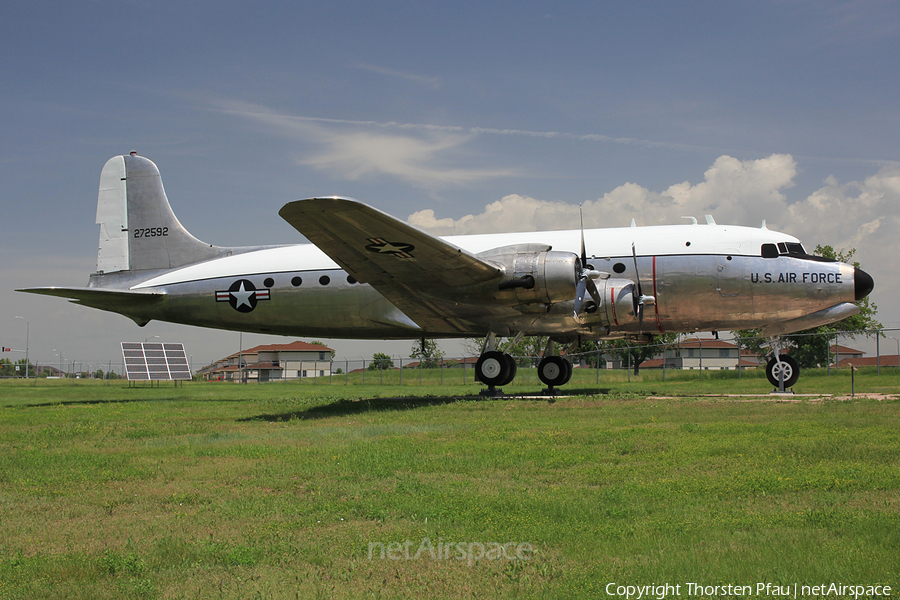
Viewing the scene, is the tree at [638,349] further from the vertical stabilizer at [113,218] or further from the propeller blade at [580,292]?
the vertical stabilizer at [113,218]

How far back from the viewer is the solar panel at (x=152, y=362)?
112 feet

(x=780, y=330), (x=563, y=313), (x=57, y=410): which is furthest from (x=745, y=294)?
(x=57, y=410)

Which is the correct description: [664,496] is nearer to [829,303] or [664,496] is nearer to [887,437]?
[887,437]

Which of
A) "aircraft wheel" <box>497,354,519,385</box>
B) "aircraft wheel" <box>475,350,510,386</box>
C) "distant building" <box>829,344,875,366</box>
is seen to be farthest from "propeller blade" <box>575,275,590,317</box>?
"distant building" <box>829,344,875,366</box>

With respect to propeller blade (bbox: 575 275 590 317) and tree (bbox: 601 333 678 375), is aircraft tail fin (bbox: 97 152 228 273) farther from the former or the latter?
tree (bbox: 601 333 678 375)

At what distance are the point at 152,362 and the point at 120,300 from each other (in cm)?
1598

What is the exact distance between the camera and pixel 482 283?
1627 cm

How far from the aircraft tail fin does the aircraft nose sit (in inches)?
703

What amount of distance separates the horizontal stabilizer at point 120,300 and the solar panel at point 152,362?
13.4m

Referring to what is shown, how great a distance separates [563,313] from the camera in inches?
672

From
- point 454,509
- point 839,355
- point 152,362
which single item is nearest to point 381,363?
point 152,362

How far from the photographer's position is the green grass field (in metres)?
4.04

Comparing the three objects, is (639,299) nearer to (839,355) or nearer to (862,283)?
(862,283)

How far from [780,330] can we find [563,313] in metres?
6.23
